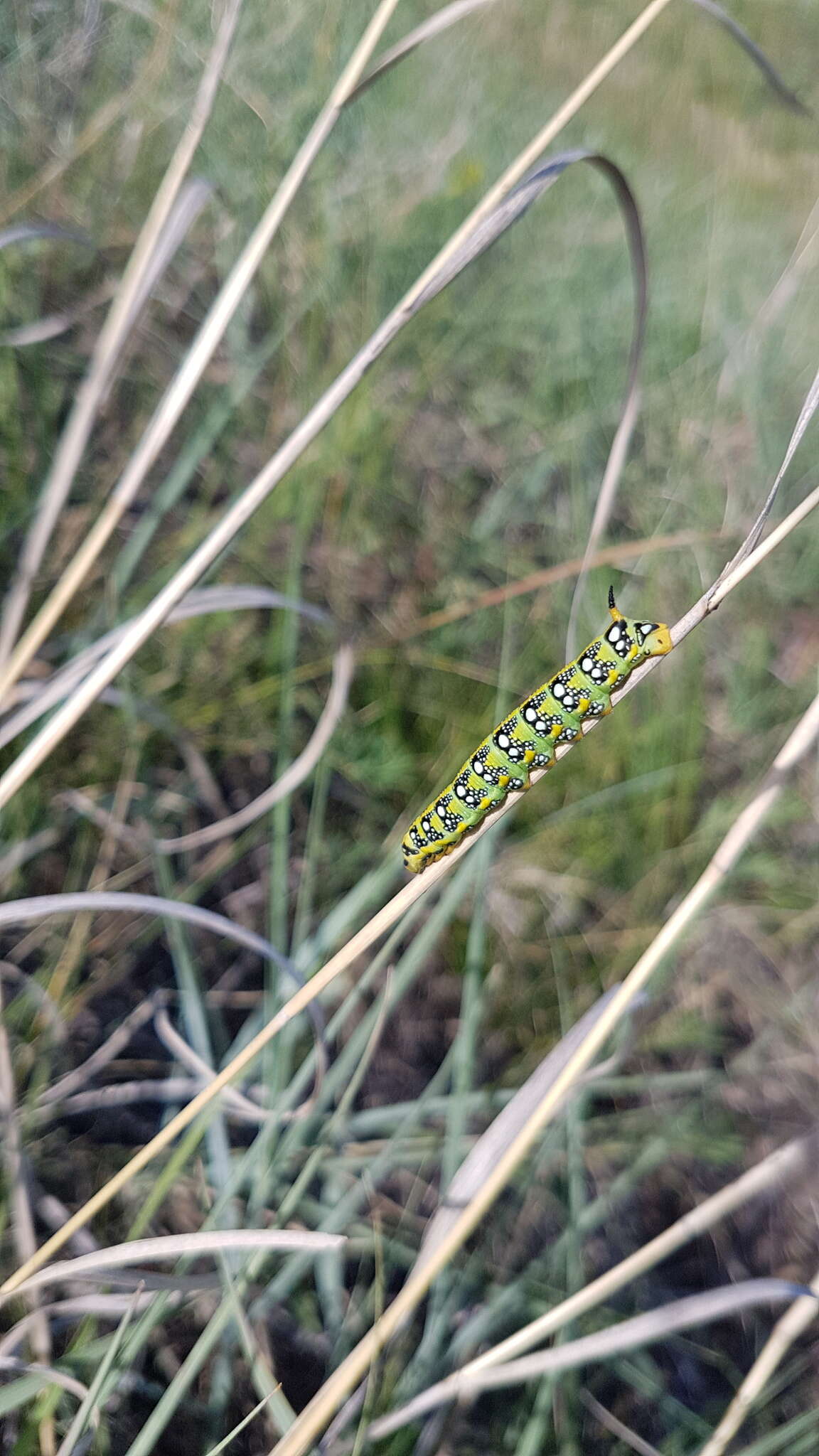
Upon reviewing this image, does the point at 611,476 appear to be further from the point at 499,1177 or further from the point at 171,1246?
the point at 171,1246

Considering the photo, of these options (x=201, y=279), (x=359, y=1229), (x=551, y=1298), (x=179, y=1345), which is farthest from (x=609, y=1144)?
(x=201, y=279)

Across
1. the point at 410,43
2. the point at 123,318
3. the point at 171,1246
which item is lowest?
the point at 171,1246

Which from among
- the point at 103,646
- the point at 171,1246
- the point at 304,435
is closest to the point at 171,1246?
the point at 171,1246

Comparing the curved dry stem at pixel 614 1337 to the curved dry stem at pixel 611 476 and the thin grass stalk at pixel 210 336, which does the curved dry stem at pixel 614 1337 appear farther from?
the thin grass stalk at pixel 210 336

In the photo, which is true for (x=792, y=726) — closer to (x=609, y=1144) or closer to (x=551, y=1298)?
(x=609, y=1144)

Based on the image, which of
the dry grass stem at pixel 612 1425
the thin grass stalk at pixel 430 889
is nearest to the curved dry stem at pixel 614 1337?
the thin grass stalk at pixel 430 889

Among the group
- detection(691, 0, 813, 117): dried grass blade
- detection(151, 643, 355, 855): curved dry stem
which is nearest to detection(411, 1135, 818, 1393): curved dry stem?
detection(151, 643, 355, 855): curved dry stem

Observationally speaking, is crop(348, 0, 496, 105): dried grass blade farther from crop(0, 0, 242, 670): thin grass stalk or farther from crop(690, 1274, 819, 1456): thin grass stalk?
crop(690, 1274, 819, 1456): thin grass stalk
